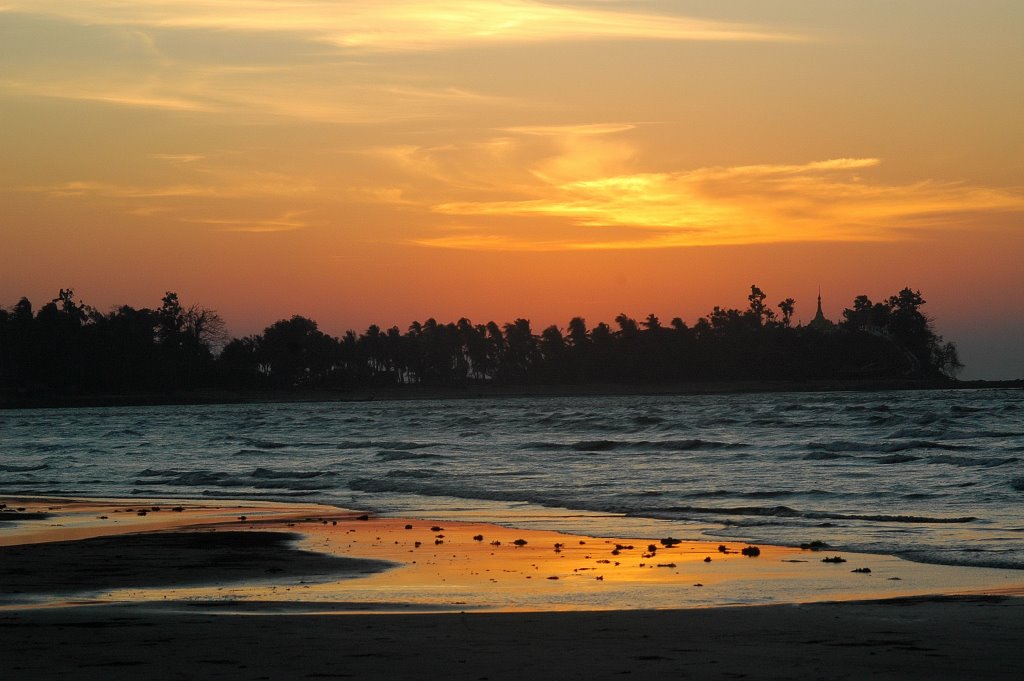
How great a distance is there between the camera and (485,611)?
1146 centimetres

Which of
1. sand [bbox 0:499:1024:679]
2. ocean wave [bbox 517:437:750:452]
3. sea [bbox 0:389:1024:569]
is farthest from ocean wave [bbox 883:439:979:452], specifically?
sand [bbox 0:499:1024:679]

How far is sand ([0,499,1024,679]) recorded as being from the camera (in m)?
9.05

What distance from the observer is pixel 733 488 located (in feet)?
89.4

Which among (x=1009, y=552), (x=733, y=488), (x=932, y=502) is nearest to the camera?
(x=1009, y=552)

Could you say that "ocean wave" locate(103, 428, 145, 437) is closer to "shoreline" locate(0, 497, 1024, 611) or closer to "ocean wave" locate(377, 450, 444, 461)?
"ocean wave" locate(377, 450, 444, 461)

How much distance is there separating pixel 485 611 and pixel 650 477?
20.5m

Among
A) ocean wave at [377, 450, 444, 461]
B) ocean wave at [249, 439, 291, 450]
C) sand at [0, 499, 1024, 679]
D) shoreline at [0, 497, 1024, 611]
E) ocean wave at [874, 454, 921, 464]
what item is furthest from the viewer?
ocean wave at [249, 439, 291, 450]

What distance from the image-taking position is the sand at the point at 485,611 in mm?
9047

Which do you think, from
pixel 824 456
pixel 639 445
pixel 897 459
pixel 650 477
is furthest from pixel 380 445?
pixel 897 459

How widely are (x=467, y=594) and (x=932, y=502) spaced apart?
43.8 feet

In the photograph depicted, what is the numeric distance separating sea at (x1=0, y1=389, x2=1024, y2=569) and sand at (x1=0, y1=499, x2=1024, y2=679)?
2.86 meters

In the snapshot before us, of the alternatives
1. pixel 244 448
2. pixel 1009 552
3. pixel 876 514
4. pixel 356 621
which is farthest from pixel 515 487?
pixel 244 448

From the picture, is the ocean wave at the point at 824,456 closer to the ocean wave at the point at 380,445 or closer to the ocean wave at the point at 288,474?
the ocean wave at the point at 288,474

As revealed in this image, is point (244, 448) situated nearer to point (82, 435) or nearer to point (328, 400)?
point (82, 435)
